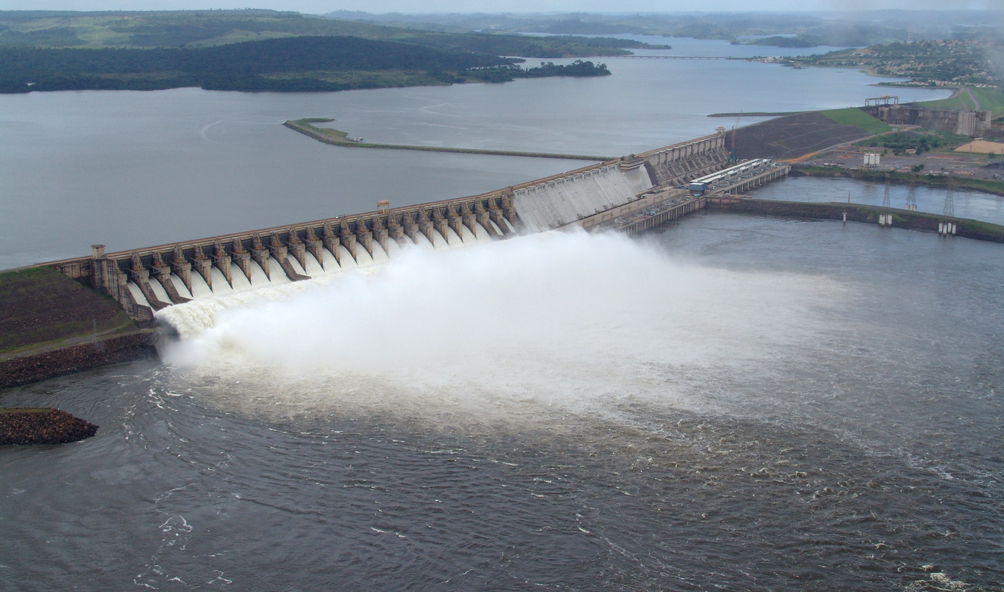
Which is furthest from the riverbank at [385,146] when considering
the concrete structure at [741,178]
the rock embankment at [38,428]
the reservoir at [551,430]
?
the rock embankment at [38,428]

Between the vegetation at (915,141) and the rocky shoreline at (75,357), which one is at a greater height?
the vegetation at (915,141)

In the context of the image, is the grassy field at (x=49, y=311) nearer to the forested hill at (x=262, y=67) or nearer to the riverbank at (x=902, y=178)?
the riverbank at (x=902, y=178)

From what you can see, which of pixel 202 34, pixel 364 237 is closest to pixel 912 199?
pixel 364 237

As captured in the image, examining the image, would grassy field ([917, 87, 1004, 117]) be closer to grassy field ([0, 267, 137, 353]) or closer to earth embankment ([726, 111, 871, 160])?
earth embankment ([726, 111, 871, 160])

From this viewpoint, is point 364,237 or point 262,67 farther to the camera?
point 262,67

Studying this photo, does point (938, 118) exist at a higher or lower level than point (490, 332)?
higher

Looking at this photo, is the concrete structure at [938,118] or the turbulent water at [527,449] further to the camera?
the concrete structure at [938,118]

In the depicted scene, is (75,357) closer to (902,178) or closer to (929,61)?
(902,178)
